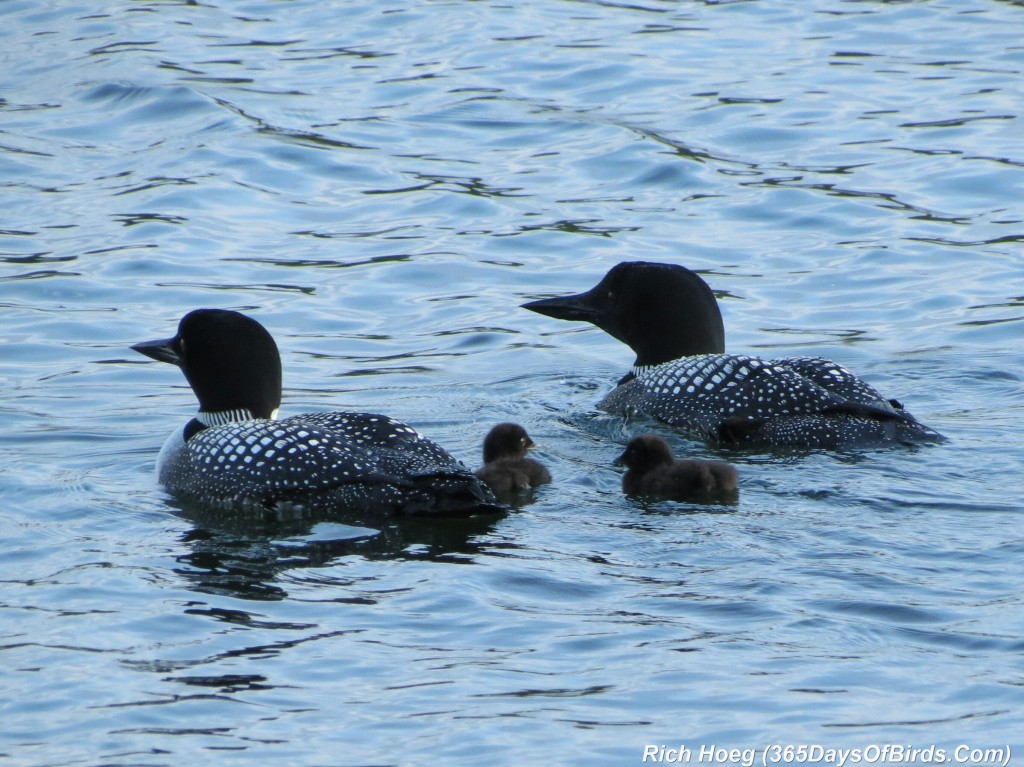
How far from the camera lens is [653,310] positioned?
346 inches

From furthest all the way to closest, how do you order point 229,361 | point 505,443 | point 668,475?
point 229,361
point 505,443
point 668,475

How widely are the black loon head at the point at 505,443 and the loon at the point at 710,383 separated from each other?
99cm

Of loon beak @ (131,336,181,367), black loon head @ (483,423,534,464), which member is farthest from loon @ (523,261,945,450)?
loon beak @ (131,336,181,367)

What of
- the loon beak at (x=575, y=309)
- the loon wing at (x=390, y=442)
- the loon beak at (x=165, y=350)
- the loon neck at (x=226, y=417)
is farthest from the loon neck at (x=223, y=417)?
the loon beak at (x=575, y=309)

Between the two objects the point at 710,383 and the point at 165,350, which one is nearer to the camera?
the point at 165,350

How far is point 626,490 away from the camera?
23.1 feet

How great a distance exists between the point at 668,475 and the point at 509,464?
0.63m

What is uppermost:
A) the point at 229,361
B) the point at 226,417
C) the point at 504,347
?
the point at 229,361

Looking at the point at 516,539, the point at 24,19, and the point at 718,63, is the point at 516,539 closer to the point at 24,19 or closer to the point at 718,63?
the point at 718,63

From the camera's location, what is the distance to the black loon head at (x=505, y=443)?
7.30 m

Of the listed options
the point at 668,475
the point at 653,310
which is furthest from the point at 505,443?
the point at 653,310

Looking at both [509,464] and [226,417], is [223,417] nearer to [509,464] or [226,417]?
[226,417]

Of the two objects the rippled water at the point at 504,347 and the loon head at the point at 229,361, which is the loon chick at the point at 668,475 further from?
the loon head at the point at 229,361

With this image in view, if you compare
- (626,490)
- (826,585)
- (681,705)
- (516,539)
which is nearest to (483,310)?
(626,490)
